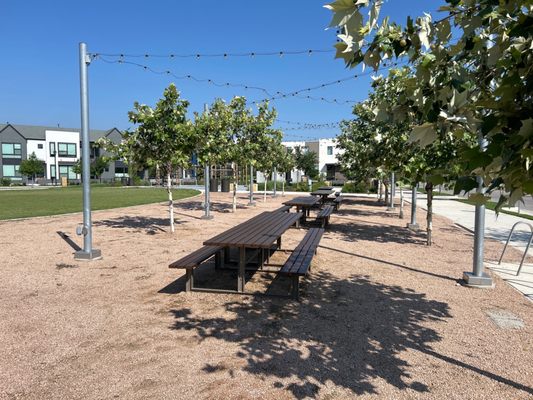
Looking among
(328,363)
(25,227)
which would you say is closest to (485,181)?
(328,363)

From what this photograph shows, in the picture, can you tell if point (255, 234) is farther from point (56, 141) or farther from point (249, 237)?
point (56, 141)

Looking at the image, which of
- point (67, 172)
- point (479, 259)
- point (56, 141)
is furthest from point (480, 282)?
point (56, 141)

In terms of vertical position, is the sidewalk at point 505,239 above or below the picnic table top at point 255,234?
below

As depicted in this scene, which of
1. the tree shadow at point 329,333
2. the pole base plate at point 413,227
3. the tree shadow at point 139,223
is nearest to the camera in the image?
the tree shadow at point 329,333

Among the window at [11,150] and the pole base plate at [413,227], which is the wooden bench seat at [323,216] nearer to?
the pole base plate at [413,227]

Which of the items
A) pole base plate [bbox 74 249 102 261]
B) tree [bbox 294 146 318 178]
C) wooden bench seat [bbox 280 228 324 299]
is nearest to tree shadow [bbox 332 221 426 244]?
wooden bench seat [bbox 280 228 324 299]

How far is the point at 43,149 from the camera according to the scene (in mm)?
65875

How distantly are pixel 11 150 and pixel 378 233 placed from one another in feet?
226

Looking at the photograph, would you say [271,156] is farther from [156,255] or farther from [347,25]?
[347,25]

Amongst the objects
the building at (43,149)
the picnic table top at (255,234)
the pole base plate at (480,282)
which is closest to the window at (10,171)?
the building at (43,149)

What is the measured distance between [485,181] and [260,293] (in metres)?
4.34

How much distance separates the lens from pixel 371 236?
11289 millimetres

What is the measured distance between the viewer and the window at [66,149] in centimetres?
6619

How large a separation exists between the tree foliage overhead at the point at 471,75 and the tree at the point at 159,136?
340 inches
